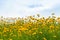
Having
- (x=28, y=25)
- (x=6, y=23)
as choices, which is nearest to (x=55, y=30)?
(x=28, y=25)

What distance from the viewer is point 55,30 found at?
593 centimetres

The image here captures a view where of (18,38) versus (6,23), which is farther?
(6,23)

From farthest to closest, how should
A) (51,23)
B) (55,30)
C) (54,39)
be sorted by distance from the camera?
1. (51,23)
2. (55,30)
3. (54,39)

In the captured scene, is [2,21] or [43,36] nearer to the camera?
[43,36]

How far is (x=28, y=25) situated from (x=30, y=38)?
2.04ft

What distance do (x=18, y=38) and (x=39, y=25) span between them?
37.4 inches

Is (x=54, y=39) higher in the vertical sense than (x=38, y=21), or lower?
lower

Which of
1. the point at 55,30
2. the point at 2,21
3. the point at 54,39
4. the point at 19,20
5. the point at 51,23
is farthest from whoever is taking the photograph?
the point at 2,21

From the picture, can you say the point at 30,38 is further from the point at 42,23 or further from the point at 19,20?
the point at 19,20

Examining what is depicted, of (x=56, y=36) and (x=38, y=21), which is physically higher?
(x=38, y=21)

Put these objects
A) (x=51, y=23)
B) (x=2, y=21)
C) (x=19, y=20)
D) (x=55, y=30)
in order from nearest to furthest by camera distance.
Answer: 1. (x=55, y=30)
2. (x=51, y=23)
3. (x=19, y=20)
4. (x=2, y=21)

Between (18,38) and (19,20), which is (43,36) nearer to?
(18,38)

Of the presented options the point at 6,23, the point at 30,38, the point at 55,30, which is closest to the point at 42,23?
the point at 55,30

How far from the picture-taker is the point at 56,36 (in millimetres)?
5566
